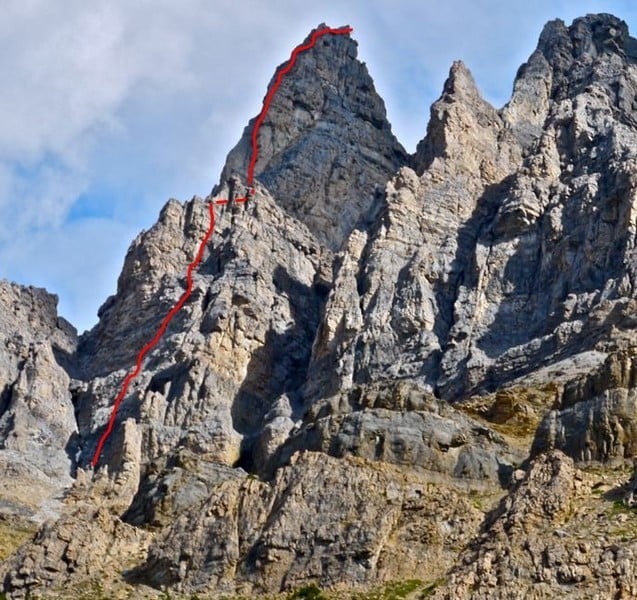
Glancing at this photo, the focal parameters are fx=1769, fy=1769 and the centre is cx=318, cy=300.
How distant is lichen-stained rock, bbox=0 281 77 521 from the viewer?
106312mm

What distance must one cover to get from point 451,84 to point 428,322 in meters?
39.8

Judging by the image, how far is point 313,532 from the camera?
63.1m

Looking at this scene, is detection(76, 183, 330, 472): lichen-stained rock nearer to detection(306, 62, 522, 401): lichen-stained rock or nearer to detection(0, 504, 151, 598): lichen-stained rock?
detection(306, 62, 522, 401): lichen-stained rock

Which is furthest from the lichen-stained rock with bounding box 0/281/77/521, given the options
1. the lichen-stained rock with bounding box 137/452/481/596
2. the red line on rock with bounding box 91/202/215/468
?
the lichen-stained rock with bounding box 137/452/481/596

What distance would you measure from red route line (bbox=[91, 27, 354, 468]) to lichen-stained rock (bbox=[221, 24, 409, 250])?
33.0 inches

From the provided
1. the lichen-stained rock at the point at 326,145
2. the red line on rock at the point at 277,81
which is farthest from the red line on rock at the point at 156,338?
the red line on rock at the point at 277,81

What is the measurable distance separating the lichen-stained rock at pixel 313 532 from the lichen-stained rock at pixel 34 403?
34555 millimetres

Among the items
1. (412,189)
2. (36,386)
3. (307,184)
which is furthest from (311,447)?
(307,184)

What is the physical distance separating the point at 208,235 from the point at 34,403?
25.2 metres

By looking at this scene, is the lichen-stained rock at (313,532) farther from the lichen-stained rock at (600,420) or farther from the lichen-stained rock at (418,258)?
the lichen-stained rock at (418,258)

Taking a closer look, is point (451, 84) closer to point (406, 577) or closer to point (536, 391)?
point (536, 391)

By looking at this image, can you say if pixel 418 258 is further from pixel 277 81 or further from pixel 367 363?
pixel 277 81

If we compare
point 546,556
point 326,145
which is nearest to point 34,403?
point 326,145

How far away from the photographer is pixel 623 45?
161000 mm
